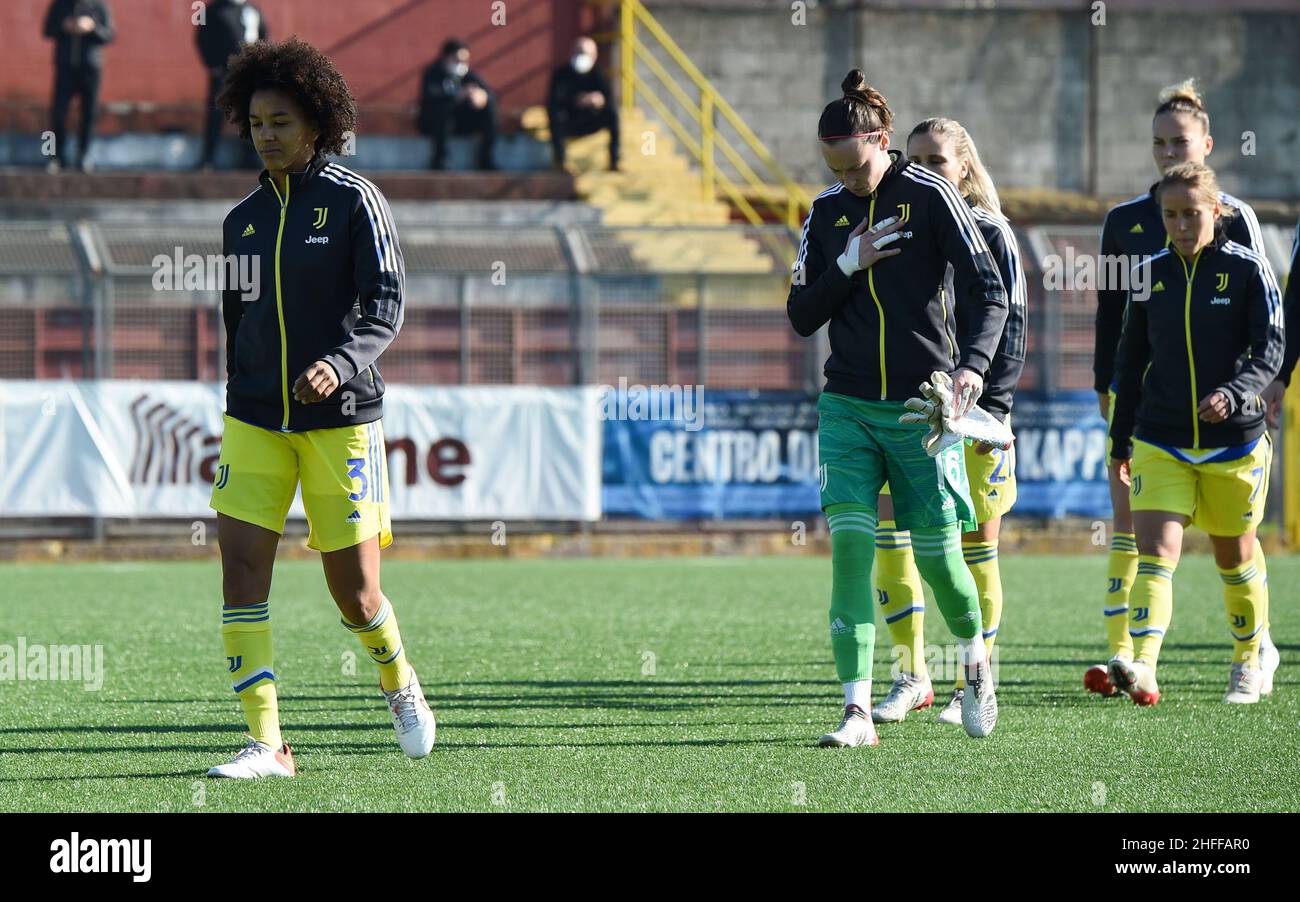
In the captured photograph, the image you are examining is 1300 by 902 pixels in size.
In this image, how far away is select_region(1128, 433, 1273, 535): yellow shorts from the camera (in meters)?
7.23

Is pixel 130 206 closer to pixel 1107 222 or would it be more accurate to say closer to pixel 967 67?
pixel 967 67

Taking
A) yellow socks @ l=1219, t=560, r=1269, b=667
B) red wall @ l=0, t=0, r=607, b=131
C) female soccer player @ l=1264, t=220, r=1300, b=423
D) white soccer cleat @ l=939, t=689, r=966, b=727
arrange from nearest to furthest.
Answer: white soccer cleat @ l=939, t=689, r=966, b=727 → female soccer player @ l=1264, t=220, r=1300, b=423 → yellow socks @ l=1219, t=560, r=1269, b=667 → red wall @ l=0, t=0, r=607, b=131

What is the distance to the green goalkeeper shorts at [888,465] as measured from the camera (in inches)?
247

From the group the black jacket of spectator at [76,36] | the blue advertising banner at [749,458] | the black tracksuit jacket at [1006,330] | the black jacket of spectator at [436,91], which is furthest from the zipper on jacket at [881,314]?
the black jacket of spectator at [76,36]

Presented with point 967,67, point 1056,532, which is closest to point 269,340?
point 1056,532

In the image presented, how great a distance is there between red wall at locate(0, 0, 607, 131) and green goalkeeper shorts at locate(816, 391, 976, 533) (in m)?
19.0

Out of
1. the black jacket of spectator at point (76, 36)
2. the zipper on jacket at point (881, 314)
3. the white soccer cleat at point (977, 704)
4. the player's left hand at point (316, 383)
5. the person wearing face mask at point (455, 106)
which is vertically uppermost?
the black jacket of spectator at point (76, 36)

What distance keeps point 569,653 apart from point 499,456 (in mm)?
7761

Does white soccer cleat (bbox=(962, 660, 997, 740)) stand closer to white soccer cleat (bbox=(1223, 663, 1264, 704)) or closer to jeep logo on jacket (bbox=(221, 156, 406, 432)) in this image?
white soccer cleat (bbox=(1223, 663, 1264, 704))

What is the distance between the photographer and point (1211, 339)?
7.16 m

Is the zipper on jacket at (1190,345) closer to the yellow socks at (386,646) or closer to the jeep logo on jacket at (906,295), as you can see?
the jeep logo on jacket at (906,295)

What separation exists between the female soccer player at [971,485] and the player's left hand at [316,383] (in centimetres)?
212

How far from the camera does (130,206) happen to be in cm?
2078

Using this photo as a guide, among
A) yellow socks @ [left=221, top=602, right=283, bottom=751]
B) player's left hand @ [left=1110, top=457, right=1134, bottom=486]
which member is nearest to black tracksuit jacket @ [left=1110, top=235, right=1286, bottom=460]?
player's left hand @ [left=1110, top=457, right=1134, bottom=486]
